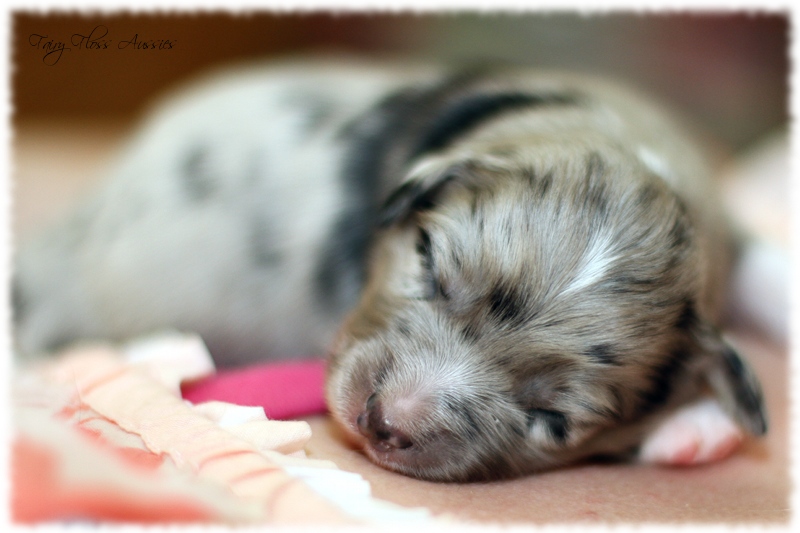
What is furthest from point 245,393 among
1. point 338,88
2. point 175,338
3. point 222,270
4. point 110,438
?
point 338,88

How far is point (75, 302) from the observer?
2426 mm

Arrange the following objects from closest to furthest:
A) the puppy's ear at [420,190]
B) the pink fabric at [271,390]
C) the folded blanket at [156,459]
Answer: the folded blanket at [156,459] < the pink fabric at [271,390] < the puppy's ear at [420,190]

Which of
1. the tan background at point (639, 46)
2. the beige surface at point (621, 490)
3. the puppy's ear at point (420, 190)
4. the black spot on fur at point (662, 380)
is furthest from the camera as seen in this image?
the tan background at point (639, 46)

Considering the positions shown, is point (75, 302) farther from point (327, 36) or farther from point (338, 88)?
point (327, 36)

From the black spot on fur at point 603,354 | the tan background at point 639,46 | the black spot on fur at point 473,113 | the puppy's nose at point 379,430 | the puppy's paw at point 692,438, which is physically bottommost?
the puppy's paw at point 692,438

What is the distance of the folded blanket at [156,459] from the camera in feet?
3.41

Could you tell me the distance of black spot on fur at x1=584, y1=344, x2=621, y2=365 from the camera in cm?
156

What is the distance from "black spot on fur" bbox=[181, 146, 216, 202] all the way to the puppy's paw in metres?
1.49

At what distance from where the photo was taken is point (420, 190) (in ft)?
5.95

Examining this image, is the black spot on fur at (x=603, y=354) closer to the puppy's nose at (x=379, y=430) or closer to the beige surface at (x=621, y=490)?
the beige surface at (x=621, y=490)

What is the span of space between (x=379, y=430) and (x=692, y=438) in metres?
0.83

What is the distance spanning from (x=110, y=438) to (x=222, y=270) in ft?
3.37

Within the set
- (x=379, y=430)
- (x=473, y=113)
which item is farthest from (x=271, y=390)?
(x=473, y=113)

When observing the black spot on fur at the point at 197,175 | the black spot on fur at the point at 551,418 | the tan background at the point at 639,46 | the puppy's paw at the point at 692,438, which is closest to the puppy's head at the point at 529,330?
the black spot on fur at the point at 551,418
